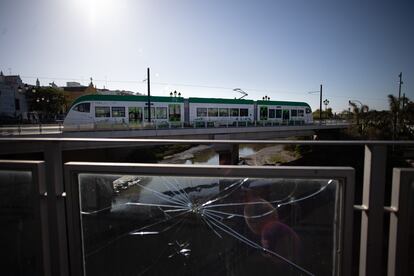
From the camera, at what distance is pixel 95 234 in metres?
2.03

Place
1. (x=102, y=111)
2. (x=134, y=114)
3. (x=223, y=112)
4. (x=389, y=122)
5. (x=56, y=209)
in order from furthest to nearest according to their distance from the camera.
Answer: (x=389, y=122) → (x=223, y=112) → (x=134, y=114) → (x=102, y=111) → (x=56, y=209)

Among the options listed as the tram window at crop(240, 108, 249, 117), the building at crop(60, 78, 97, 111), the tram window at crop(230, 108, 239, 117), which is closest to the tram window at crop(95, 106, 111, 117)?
the tram window at crop(230, 108, 239, 117)

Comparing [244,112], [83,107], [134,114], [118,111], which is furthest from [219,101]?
[83,107]

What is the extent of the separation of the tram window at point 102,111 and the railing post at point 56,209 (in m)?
22.5

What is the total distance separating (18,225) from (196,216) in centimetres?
145

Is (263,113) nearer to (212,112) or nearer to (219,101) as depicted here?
(219,101)

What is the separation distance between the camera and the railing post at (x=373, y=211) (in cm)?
176

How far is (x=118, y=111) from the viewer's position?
23.5 m

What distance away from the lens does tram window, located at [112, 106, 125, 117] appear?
915 inches

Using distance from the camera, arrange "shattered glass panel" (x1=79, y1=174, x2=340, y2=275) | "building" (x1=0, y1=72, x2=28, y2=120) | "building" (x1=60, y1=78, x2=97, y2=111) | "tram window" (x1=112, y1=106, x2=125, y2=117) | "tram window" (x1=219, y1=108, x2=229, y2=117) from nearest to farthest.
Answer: "shattered glass panel" (x1=79, y1=174, x2=340, y2=275) < "tram window" (x1=112, y1=106, x2=125, y2=117) < "tram window" (x1=219, y1=108, x2=229, y2=117) < "building" (x1=0, y1=72, x2=28, y2=120) < "building" (x1=60, y1=78, x2=97, y2=111)

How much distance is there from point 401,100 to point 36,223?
157 feet

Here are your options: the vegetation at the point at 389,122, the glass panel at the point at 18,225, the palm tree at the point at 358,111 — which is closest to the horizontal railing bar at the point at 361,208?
the glass panel at the point at 18,225

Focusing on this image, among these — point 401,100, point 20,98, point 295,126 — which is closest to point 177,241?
point 295,126

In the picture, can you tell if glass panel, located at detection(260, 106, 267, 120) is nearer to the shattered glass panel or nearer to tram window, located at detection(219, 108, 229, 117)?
tram window, located at detection(219, 108, 229, 117)
